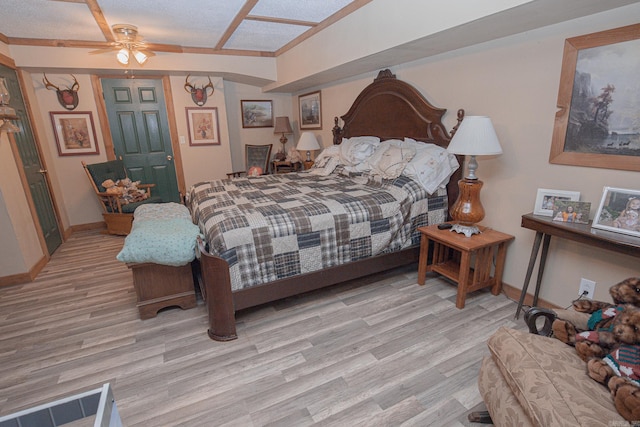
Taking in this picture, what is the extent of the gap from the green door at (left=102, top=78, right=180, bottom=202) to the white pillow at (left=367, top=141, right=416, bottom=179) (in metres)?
3.43

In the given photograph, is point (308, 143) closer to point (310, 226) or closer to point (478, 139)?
point (310, 226)

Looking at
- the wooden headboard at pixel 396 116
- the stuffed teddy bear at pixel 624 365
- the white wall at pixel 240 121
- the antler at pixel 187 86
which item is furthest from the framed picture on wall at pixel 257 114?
the stuffed teddy bear at pixel 624 365

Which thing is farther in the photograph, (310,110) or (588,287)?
(310,110)

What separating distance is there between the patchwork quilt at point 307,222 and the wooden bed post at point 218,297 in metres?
0.08

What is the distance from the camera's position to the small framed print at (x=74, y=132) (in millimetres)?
4246

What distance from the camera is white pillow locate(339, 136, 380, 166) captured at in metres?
3.49

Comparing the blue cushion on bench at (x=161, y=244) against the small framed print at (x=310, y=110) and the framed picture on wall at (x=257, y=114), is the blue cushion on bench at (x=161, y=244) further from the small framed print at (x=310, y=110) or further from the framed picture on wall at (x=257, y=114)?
the framed picture on wall at (x=257, y=114)

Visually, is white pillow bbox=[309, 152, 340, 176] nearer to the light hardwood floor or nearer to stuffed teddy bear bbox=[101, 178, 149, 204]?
the light hardwood floor

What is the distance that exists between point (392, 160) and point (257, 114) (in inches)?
136

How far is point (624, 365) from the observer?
1080mm

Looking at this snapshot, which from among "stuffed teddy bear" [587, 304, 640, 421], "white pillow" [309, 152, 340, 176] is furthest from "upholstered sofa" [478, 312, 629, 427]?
"white pillow" [309, 152, 340, 176]

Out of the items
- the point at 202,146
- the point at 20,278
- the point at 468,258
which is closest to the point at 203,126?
the point at 202,146

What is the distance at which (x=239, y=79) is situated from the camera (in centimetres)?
505

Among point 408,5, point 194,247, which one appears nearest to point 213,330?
point 194,247
